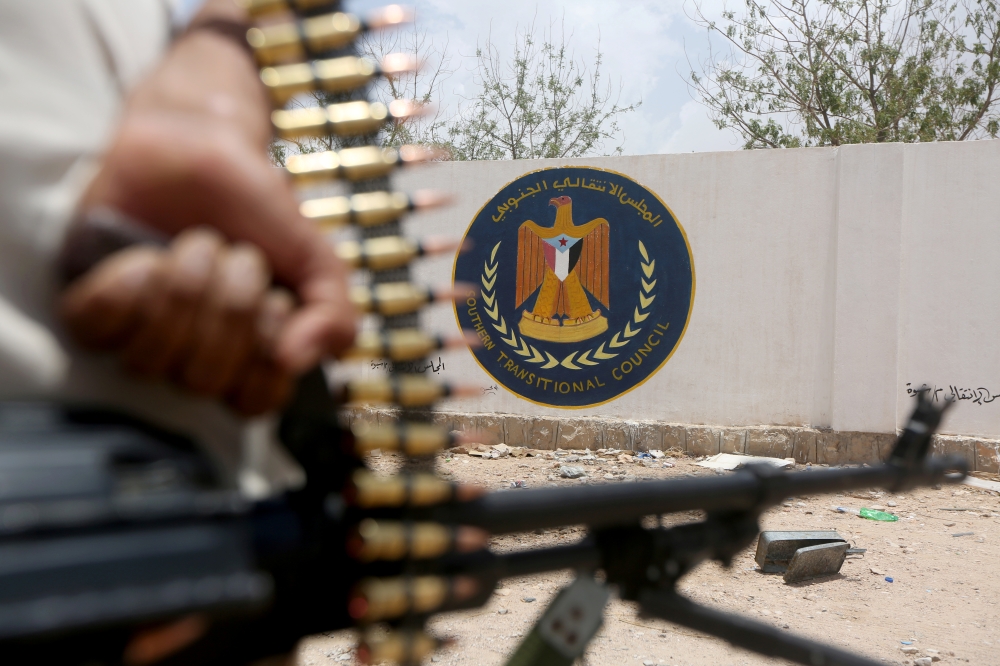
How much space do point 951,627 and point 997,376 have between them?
3329 millimetres

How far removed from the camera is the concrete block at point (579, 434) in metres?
6.50

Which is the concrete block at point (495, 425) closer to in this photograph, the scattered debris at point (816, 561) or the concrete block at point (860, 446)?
the concrete block at point (860, 446)

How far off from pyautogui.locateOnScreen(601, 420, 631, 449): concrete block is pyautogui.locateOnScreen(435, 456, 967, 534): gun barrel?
16.8 feet

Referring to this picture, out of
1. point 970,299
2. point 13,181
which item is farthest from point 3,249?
point 970,299

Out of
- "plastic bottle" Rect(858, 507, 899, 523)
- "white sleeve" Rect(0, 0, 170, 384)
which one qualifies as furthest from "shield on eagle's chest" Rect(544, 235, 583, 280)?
"white sleeve" Rect(0, 0, 170, 384)

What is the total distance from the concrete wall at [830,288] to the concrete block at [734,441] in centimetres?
10

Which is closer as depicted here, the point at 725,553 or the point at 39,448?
the point at 39,448

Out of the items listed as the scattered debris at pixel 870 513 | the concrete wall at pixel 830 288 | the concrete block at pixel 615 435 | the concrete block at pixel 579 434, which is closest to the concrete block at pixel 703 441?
the concrete wall at pixel 830 288

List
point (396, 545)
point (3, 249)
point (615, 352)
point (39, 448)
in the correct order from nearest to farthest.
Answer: point (39, 448), point (3, 249), point (396, 545), point (615, 352)

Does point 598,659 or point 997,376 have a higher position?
point 997,376

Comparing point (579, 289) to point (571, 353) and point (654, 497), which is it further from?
point (654, 497)

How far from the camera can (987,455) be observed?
575 cm

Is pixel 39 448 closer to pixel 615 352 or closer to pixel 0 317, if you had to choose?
pixel 0 317

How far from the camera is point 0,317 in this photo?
59 cm
